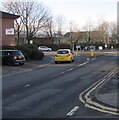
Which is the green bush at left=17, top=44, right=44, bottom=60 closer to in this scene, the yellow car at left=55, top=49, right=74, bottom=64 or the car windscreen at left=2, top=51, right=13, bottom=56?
the yellow car at left=55, top=49, right=74, bottom=64

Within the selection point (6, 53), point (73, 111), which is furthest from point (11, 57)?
point (73, 111)

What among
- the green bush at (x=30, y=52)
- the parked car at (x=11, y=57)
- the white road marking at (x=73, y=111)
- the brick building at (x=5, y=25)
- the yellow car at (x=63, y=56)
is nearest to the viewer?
the white road marking at (x=73, y=111)

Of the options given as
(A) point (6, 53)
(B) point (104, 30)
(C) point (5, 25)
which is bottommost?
(A) point (6, 53)

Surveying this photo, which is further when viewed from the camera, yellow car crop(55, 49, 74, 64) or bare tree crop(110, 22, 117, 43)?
bare tree crop(110, 22, 117, 43)

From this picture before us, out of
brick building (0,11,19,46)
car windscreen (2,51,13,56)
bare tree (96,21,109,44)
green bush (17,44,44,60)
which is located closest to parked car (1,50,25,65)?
car windscreen (2,51,13,56)

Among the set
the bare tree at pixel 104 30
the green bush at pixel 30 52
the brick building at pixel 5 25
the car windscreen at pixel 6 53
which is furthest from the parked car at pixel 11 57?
the bare tree at pixel 104 30

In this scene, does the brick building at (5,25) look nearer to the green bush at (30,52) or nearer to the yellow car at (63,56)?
the green bush at (30,52)

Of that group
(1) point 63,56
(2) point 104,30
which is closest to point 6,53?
(1) point 63,56

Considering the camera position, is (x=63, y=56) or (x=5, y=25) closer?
(x=63, y=56)

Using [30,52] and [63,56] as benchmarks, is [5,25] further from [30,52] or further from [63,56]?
[63,56]

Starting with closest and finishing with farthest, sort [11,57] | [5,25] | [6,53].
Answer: [11,57] < [6,53] < [5,25]

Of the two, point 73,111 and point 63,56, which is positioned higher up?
point 63,56

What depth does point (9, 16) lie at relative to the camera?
3644cm

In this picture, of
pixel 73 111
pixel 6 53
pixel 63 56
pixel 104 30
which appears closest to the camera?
pixel 73 111
